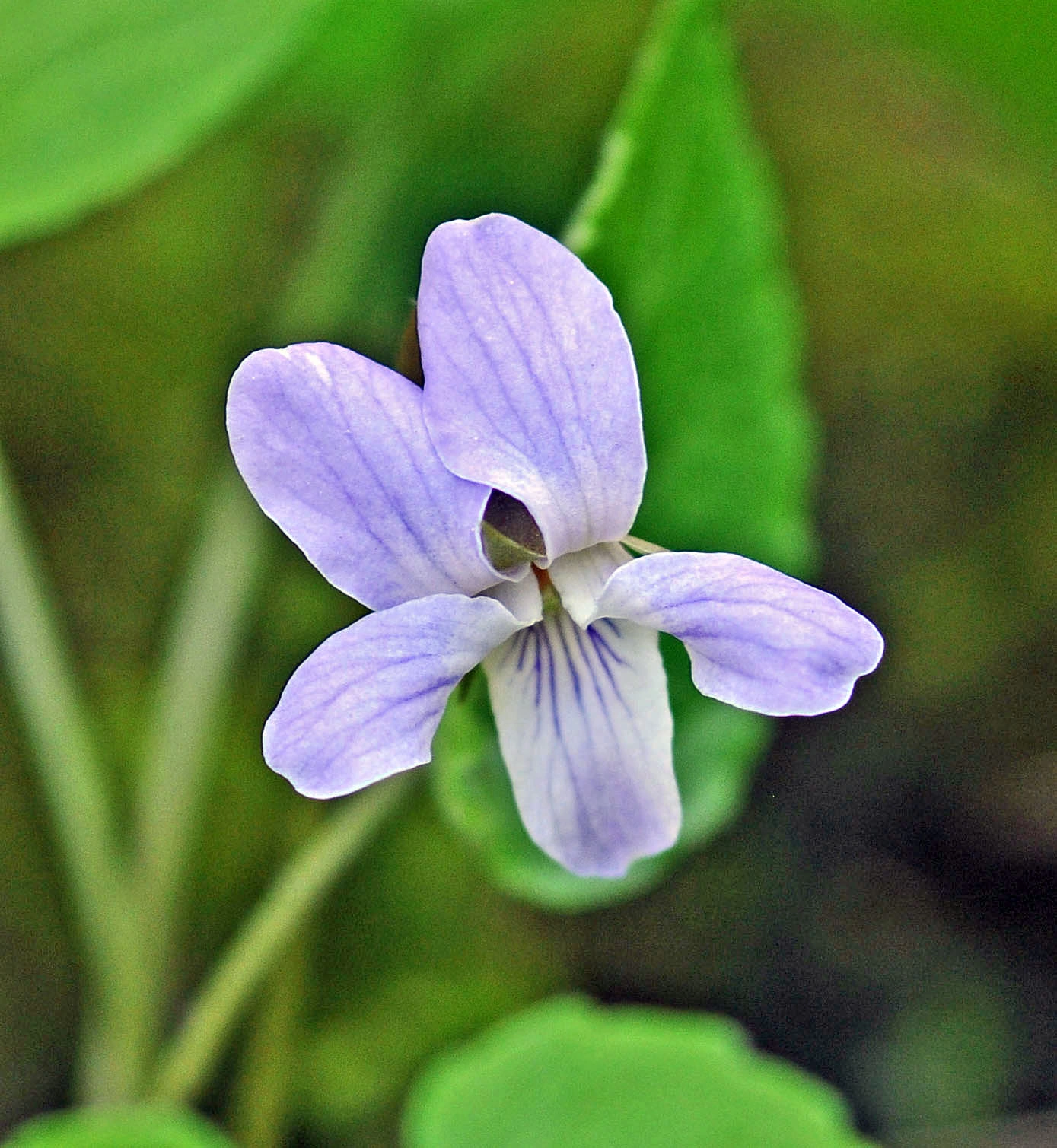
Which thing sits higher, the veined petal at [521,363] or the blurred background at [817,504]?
the veined petal at [521,363]

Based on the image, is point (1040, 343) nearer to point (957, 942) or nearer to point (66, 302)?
point (957, 942)

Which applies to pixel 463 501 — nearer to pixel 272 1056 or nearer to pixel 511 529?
pixel 511 529

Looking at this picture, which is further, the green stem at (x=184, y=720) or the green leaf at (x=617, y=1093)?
the green stem at (x=184, y=720)

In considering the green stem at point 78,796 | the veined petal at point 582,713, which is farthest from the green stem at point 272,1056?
the veined petal at point 582,713

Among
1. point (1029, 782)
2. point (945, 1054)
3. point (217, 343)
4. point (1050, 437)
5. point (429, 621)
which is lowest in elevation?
point (945, 1054)

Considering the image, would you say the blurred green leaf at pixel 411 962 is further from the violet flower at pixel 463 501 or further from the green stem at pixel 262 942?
the violet flower at pixel 463 501

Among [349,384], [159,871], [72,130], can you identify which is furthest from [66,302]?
[349,384]

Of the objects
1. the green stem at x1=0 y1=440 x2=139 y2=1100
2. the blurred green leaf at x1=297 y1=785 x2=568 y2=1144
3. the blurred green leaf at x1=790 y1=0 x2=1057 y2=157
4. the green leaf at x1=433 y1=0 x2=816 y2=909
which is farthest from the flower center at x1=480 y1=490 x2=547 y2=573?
the blurred green leaf at x1=790 y1=0 x2=1057 y2=157

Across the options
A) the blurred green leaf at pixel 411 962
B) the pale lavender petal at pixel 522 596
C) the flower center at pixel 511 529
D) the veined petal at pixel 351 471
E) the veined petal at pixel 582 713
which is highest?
the veined petal at pixel 351 471
